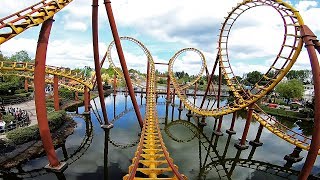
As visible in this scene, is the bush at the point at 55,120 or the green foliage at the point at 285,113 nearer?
the bush at the point at 55,120

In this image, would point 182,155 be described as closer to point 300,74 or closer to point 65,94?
point 65,94

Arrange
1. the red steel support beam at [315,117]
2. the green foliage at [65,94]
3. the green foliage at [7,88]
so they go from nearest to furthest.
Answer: the red steel support beam at [315,117]
the green foliage at [7,88]
the green foliage at [65,94]

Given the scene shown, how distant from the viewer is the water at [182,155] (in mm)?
14470

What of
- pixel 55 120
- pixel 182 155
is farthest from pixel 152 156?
pixel 55 120

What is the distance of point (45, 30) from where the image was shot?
39.4 ft

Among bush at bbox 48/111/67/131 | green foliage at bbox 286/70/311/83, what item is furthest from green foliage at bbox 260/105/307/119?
green foliage at bbox 286/70/311/83

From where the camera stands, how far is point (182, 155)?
1797 centimetres

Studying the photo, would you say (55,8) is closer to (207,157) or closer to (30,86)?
(207,157)

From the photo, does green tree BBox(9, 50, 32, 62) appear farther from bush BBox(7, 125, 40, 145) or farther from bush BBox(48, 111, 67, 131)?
bush BBox(7, 125, 40, 145)

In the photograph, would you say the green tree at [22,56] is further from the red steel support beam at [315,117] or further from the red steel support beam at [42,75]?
the red steel support beam at [315,117]

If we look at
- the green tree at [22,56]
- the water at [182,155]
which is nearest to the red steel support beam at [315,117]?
the water at [182,155]

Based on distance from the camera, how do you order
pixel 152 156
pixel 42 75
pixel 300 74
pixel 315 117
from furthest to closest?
1. pixel 300 74
2. pixel 42 75
3. pixel 152 156
4. pixel 315 117

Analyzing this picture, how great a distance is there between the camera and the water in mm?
14470

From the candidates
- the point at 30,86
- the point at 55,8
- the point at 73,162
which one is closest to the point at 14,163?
the point at 73,162
